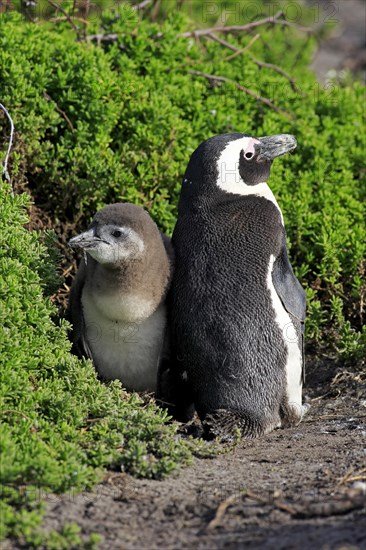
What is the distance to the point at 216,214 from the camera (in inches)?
179

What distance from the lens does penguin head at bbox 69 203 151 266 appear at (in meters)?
4.31

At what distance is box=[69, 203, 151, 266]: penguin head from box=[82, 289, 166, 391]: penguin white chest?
25 cm

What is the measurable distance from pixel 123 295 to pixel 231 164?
84 centimetres

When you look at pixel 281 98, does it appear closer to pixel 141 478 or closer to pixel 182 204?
pixel 182 204

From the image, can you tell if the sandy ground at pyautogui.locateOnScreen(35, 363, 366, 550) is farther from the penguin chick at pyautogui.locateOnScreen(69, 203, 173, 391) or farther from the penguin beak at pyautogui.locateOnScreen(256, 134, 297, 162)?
the penguin beak at pyautogui.locateOnScreen(256, 134, 297, 162)

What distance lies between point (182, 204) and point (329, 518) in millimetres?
2013

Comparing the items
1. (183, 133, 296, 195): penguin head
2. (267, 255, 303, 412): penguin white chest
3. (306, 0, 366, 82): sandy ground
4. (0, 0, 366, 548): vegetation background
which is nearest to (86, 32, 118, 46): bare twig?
(0, 0, 366, 548): vegetation background

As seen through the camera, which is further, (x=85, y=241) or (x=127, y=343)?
(x=127, y=343)

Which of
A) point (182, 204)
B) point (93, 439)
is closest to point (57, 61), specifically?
point (182, 204)

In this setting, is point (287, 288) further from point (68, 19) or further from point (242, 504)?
point (68, 19)

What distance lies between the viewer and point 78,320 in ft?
15.1

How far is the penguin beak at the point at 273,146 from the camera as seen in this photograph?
4.68 meters

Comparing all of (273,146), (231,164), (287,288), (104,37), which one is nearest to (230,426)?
(287,288)

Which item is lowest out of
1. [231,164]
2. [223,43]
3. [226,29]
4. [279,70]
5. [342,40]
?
[231,164]
